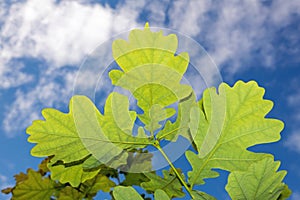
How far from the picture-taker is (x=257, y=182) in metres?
1.20

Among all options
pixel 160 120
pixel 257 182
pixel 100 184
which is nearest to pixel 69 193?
pixel 100 184

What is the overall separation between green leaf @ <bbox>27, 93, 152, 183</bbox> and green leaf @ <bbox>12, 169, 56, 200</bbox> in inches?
40.1

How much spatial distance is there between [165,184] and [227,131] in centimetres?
30

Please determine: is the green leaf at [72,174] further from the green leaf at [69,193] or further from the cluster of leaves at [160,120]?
the green leaf at [69,193]

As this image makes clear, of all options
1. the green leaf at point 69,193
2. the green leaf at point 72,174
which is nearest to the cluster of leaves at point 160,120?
the green leaf at point 72,174

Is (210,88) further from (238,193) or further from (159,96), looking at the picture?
(238,193)

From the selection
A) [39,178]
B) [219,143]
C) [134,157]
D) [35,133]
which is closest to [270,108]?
[219,143]

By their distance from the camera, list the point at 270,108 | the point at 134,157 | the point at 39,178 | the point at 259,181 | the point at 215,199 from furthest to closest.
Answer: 1. the point at 39,178
2. the point at 134,157
3. the point at 270,108
4. the point at 215,199
5. the point at 259,181

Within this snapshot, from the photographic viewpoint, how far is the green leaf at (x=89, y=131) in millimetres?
1368

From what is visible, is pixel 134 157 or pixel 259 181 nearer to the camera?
pixel 259 181

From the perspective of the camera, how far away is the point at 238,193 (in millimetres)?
1208

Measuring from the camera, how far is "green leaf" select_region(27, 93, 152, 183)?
1368 mm

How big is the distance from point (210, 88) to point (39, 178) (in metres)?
1.40

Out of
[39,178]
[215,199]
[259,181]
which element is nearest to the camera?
[259,181]
